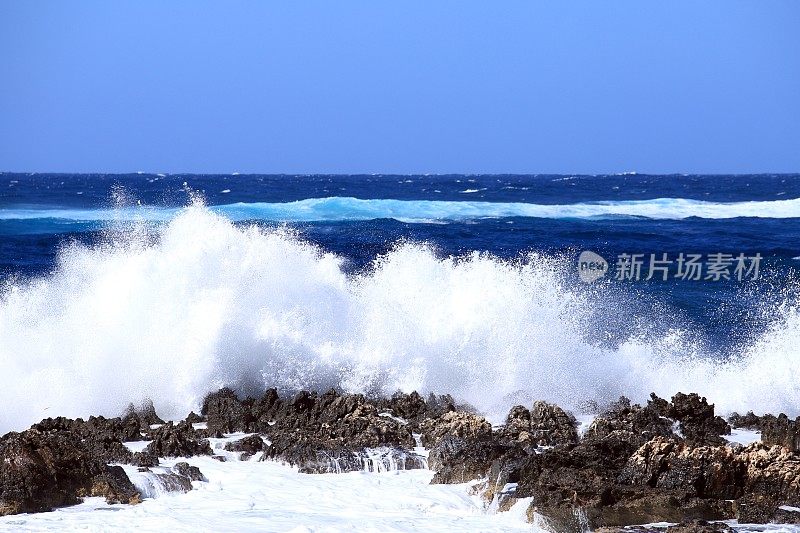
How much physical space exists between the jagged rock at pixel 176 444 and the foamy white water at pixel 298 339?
6.22 ft

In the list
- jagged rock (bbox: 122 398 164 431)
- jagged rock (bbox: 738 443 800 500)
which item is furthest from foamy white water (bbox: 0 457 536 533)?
jagged rock (bbox: 122 398 164 431)

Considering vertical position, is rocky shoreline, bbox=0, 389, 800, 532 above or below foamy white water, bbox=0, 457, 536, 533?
above

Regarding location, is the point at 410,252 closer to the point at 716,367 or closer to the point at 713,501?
the point at 716,367

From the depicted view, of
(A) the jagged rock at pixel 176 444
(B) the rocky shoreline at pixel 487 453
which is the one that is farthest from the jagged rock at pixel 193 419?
(A) the jagged rock at pixel 176 444

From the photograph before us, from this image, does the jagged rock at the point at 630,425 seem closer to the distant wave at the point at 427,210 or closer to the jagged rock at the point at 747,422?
the jagged rock at the point at 747,422

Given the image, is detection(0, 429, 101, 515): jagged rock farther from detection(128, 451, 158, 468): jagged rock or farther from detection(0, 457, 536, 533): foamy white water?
detection(128, 451, 158, 468): jagged rock

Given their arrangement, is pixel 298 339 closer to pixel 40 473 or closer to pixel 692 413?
pixel 692 413

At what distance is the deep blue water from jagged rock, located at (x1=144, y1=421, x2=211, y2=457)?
8923mm

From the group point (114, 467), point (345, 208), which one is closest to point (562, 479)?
point (114, 467)

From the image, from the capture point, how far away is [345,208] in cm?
4869

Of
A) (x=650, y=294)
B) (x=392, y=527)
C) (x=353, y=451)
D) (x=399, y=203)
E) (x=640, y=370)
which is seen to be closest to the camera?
(x=392, y=527)

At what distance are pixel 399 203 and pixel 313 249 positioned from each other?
127ft

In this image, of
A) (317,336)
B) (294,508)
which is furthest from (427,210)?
(294,508)

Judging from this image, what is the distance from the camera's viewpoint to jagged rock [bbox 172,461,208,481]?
9023mm
